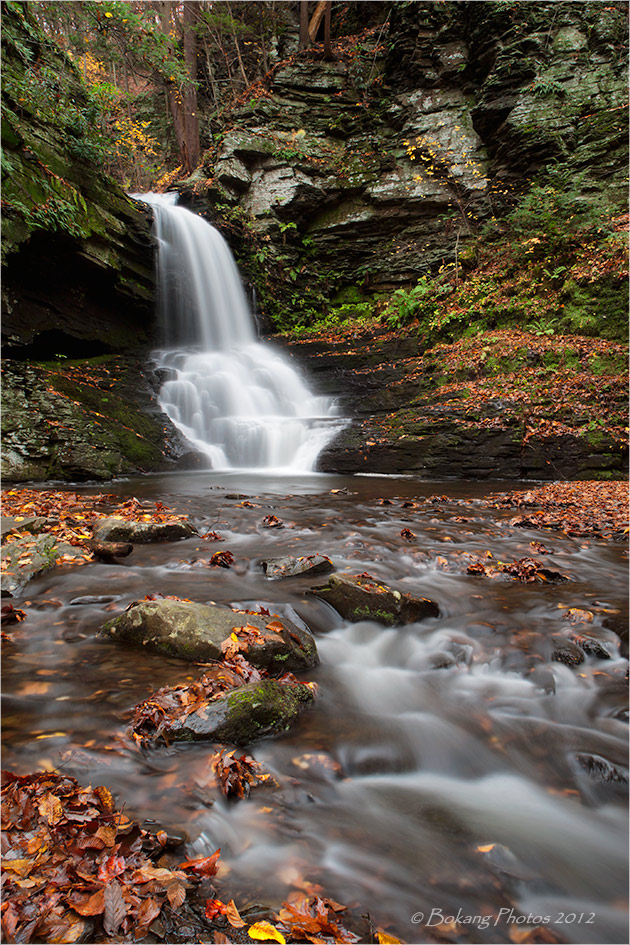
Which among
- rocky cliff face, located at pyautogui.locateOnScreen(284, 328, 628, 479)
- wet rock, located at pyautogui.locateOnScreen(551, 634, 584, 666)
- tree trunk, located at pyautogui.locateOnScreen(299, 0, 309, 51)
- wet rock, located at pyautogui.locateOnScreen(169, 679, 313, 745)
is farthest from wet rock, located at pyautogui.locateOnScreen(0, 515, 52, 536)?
tree trunk, located at pyautogui.locateOnScreen(299, 0, 309, 51)

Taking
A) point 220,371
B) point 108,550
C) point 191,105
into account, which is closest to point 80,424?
point 220,371

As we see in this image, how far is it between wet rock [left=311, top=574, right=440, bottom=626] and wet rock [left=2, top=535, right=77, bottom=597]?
92.0 inches

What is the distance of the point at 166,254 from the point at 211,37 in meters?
15.9

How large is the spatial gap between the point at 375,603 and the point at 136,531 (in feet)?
9.30

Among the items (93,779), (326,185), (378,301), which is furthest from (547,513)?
(326,185)

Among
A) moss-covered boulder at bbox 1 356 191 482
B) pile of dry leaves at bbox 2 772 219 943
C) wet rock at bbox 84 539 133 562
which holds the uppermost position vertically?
moss-covered boulder at bbox 1 356 191 482

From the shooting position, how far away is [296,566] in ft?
13.7

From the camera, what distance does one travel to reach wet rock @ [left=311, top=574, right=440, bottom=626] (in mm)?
3436

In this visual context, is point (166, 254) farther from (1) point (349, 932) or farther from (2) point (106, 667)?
(1) point (349, 932)

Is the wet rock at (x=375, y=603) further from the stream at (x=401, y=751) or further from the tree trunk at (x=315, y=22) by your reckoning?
the tree trunk at (x=315, y=22)

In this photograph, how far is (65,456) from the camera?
8.70m

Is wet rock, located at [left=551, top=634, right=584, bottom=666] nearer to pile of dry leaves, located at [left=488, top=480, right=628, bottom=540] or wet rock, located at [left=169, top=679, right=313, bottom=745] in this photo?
wet rock, located at [left=169, top=679, right=313, bottom=745]

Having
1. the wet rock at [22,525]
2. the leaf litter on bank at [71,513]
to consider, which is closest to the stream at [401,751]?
A: the leaf litter on bank at [71,513]

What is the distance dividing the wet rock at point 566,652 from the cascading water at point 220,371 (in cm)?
874
